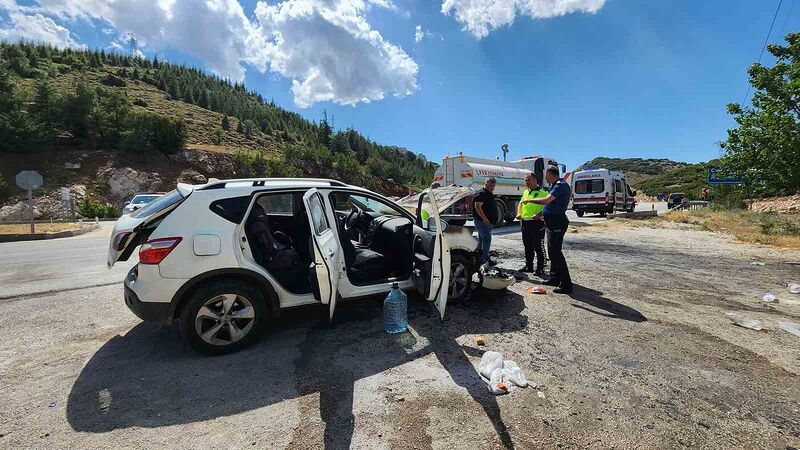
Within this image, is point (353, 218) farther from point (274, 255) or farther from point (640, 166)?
point (640, 166)

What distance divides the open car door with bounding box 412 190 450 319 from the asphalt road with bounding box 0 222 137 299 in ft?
17.5

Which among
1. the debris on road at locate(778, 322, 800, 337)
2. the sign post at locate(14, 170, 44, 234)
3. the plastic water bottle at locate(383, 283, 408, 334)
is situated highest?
the sign post at locate(14, 170, 44, 234)

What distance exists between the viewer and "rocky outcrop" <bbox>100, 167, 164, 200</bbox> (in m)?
31.0

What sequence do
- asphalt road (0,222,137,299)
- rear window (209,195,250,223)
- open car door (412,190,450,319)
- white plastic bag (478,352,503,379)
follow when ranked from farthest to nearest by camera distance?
1. asphalt road (0,222,137,299)
2. open car door (412,190,450,319)
3. rear window (209,195,250,223)
4. white plastic bag (478,352,503,379)

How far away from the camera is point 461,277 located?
4.78 metres

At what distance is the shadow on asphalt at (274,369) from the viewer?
8.49 feet

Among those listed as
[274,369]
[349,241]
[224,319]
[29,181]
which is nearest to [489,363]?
[274,369]

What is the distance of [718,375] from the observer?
307cm

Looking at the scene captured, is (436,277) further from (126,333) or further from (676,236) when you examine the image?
(676,236)

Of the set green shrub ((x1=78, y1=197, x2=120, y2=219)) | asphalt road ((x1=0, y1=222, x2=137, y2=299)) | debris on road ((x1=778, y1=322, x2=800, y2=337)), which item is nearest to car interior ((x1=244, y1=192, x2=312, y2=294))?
asphalt road ((x1=0, y1=222, x2=137, y2=299))

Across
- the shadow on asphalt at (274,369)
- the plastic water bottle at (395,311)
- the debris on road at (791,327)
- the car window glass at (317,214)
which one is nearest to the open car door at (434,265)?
the plastic water bottle at (395,311)

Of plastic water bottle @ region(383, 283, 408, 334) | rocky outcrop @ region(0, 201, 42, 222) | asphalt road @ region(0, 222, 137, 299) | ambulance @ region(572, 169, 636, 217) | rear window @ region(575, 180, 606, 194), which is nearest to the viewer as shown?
plastic water bottle @ region(383, 283, 408, 334)

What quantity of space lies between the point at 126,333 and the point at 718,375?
18.7 ft

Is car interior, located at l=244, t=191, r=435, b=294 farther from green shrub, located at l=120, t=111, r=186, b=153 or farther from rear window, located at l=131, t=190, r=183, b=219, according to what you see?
green shrub, located at l=120, t=111, r=186, b=153
